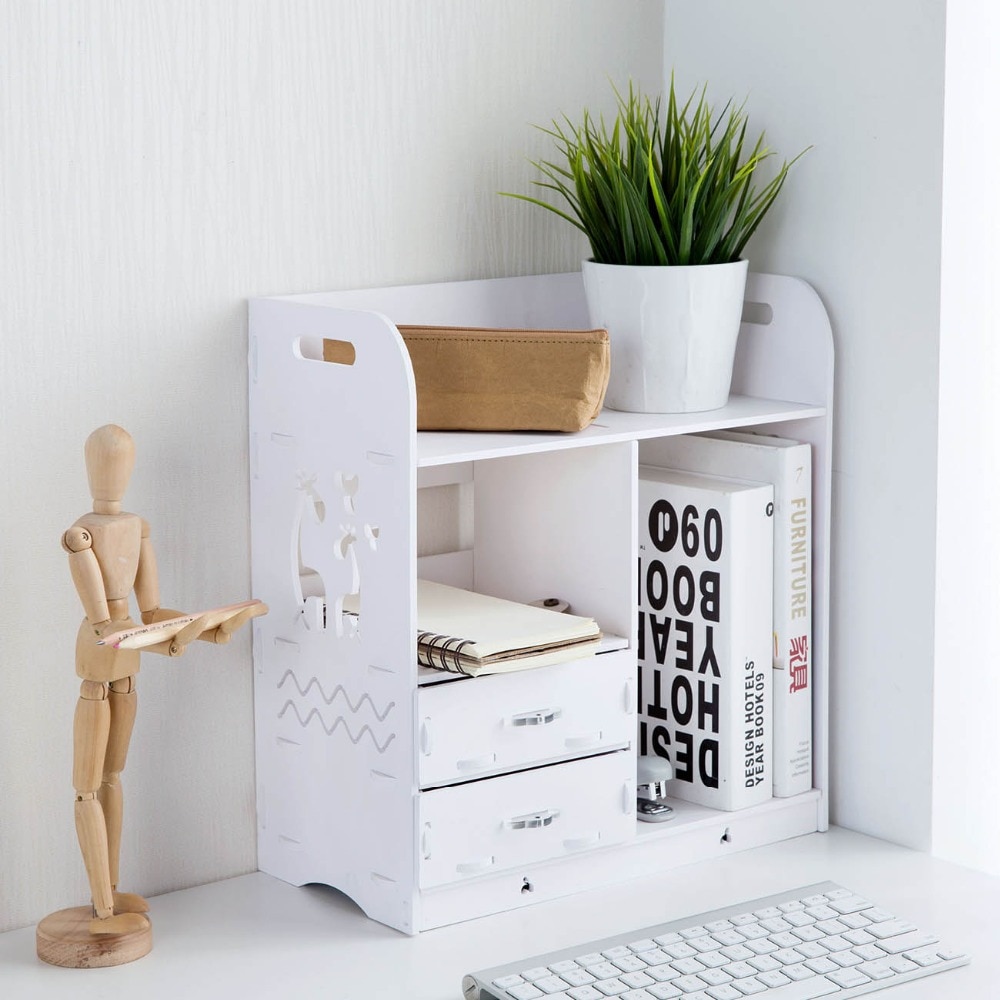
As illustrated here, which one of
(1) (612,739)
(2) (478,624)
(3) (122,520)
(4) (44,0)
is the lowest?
(1) (612,739)

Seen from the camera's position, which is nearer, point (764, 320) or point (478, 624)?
point (478, 624)

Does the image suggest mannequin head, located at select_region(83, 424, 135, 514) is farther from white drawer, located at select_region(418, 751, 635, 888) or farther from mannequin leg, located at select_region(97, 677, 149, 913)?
white drawer, located at select_region(418, 751, 635, 888)

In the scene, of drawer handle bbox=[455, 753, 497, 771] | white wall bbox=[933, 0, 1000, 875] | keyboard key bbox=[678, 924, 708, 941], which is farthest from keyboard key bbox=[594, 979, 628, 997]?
white wall bbox=[933, 0, 1000, 875]

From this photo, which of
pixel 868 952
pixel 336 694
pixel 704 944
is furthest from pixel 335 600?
pixel 868 952

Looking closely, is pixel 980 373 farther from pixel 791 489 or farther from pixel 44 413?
pixel 44 413

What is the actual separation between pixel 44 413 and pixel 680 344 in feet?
1.81

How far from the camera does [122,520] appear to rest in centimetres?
124

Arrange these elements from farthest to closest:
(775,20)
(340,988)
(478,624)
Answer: (775,20), (478,624), (340,988)

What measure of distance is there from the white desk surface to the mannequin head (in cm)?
36

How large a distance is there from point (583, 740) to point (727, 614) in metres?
0.19

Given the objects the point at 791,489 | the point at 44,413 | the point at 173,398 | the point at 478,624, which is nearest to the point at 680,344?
the point at 791,489

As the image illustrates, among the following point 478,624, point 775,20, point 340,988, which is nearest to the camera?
point 340,988

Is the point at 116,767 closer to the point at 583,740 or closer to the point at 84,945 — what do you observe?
the point at 84,945

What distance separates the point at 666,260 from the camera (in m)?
1.46
